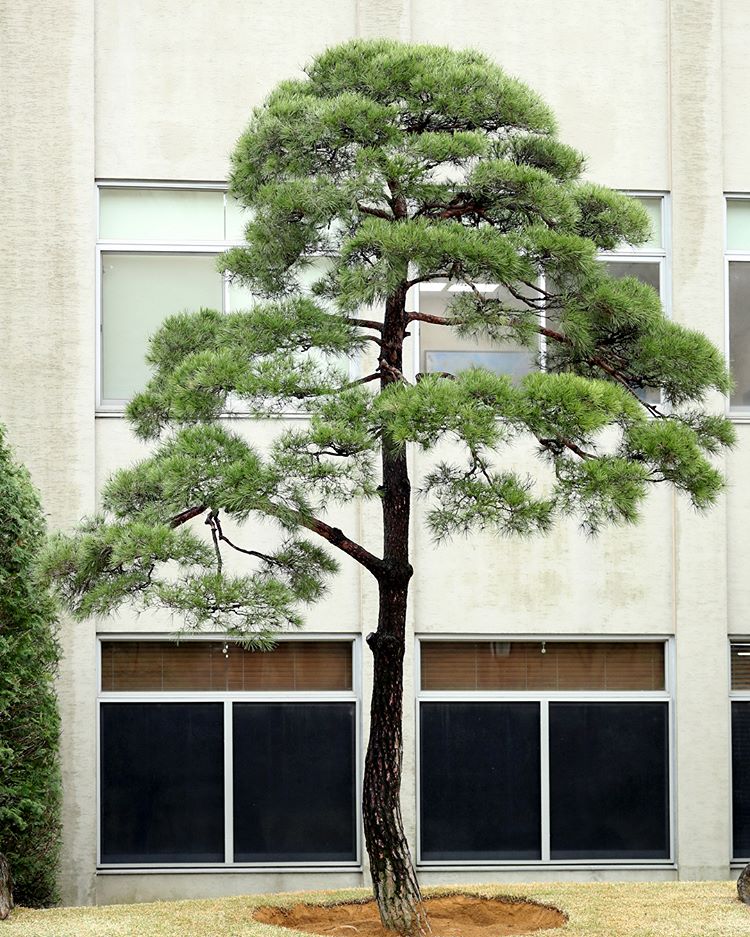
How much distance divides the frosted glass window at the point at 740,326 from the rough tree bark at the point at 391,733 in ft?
14.8

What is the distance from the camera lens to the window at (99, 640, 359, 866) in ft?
33.2

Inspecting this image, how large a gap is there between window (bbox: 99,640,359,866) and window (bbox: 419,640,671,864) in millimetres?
660

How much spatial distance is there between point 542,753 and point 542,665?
2.11 feet

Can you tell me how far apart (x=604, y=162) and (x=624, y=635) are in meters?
3.55

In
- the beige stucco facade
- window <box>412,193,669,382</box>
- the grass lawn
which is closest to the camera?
the grass lawn

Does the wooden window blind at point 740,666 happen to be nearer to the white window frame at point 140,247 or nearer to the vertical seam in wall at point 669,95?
the vertical seam in wall at point 669,95

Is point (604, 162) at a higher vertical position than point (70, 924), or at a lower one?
higher

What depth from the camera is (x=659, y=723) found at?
34.4 feet

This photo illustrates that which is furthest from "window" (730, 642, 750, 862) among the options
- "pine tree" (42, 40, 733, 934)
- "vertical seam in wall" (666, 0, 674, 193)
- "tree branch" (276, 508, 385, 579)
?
"tree branch" (276, 508, 385, 579)

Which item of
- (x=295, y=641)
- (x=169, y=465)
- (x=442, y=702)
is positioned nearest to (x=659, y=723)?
(x=442, y=702)

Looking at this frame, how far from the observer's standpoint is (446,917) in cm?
760

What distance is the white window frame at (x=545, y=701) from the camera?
33.5 ft

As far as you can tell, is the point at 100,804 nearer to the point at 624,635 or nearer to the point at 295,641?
the point at 295,641

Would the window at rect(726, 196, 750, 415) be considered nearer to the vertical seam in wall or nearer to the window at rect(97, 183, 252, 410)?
the vertical seam in wall
